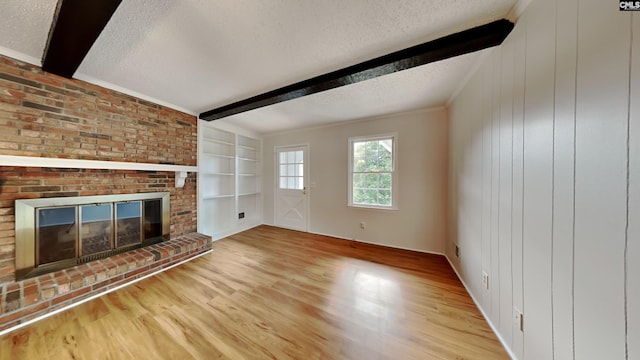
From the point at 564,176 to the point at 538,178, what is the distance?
164mm

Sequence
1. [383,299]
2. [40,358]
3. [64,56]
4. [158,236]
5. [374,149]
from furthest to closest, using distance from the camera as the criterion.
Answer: [374,149]
[158,236]
[383,299]
[64,56]
[40,358]

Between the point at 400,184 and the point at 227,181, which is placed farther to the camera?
the point at 227,181

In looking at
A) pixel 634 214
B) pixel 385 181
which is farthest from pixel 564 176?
pixel 385 181

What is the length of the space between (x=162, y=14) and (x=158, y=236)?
275 cm

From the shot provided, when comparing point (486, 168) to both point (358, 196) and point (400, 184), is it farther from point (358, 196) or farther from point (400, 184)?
point (358, 196)

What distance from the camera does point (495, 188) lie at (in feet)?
4.74

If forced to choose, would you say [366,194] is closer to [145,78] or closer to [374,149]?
[374,149]

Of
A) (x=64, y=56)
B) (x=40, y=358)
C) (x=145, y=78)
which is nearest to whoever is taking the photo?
(x=40, y=358)

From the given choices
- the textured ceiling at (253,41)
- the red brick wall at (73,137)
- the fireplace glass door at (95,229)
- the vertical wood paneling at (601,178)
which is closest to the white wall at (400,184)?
the textured ceiling at (253,41)

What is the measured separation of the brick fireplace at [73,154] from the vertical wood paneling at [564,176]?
351cm

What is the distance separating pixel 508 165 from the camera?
1.28m

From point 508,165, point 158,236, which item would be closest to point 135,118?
point 158,236

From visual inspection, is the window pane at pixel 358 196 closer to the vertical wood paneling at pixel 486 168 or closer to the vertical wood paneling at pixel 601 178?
the vertical wood paneling at pixel 486 168

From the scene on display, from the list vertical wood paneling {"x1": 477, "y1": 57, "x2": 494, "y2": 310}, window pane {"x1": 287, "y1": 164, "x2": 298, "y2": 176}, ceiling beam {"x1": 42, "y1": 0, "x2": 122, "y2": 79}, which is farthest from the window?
ceiling beam {"x1": 42, "y1": 0, "x2": 122, "y2": 79}
